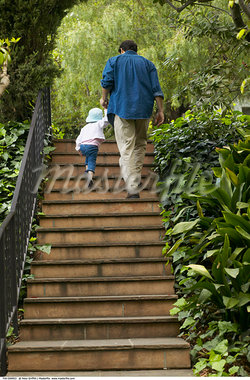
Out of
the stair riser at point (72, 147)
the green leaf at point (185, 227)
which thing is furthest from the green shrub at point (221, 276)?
the stair riser at point (72, 147)

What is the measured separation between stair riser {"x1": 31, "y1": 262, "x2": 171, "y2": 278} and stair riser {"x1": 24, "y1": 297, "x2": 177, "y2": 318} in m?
0.48

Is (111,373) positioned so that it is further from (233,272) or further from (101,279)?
(233,272)

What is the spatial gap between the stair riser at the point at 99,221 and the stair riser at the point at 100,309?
135 centimetres

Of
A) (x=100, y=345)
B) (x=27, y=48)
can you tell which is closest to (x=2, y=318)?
(x=100, y=345)

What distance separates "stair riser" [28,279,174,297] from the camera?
510cm

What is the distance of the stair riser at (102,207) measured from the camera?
20.8ft

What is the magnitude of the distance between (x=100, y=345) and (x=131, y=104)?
3.19 meters

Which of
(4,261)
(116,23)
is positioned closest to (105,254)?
(4,261)

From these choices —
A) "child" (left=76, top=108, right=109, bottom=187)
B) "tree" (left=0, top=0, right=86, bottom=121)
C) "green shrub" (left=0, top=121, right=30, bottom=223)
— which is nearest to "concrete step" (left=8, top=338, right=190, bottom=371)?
"green shrub" (left=0, top=121, right=30, bottom=223)

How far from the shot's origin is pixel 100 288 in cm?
513

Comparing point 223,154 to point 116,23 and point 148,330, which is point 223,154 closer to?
point 148,330

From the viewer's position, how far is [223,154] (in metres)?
5.36

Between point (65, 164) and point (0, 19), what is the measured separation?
2196 millimetres

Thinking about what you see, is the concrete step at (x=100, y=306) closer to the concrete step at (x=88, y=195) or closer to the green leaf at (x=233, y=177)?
the green leaf at (x=233, y=177)
